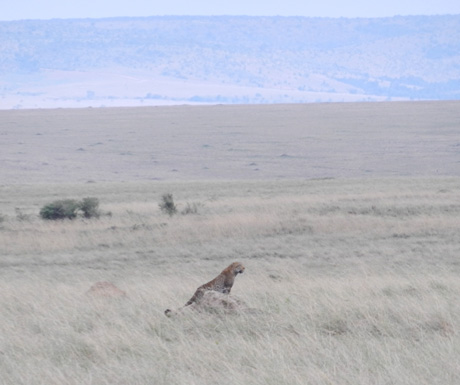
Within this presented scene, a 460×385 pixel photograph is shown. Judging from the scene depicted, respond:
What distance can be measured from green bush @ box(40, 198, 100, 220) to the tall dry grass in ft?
4.32

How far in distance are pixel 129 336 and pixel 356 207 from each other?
13746 millimetres

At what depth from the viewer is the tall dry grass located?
15.3 feet

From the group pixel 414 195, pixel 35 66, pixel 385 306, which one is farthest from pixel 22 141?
pixel 35 66

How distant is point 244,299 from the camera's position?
6910 mm

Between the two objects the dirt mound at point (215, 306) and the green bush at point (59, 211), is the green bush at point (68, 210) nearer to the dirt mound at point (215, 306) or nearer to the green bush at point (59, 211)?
the green bush at point (59, 211)

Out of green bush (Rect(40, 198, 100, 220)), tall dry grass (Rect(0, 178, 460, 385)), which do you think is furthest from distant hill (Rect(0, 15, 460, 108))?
tall dry grass (Rect(0, 178, 460, 385))

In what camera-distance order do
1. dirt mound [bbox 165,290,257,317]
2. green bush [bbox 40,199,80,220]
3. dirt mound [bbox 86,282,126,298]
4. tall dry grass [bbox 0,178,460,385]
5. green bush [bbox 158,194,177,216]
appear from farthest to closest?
1. green bush [bbox 158,194,177,216]
2. green bush [bbox 40,199,80,220]
3. dirt mound [bbox 86,282,126,298]
4. dirt mound [bbox 165,290,257,317]
5. tall dry grass [bbox 0,178,460,385]

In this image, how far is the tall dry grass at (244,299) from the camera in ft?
15.3

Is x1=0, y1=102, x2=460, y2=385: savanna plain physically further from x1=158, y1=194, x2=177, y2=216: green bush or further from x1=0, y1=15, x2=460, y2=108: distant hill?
x1=0, y1=15, x2=460, y2=108: distant hill

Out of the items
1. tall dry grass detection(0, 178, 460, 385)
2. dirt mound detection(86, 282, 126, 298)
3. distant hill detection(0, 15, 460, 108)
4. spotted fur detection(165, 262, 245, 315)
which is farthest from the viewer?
distant hill detection(0, 15, 460, 108)

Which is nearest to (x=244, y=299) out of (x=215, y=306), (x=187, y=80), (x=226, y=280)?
(x=226, y=280)

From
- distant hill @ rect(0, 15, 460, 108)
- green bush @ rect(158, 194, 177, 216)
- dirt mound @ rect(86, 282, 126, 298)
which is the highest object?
distant hill @ rect(0, 15, 460, 108)

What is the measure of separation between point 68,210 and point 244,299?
40.1 ft

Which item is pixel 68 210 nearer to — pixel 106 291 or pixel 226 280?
pixel 106 291
